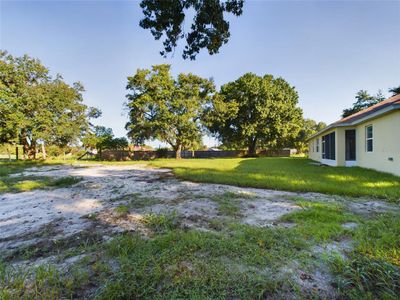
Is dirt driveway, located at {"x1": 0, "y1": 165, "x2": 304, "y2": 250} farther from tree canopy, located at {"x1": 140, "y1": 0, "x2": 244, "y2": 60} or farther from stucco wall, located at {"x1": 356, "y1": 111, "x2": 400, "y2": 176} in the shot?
stucco wall, located at {"x1": 356, "y1": 111, "x2": 400, "y2": 176}

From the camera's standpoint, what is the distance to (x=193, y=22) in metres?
4.61

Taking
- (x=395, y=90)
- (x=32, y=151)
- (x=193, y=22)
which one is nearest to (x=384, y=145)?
(x=193, y=22)

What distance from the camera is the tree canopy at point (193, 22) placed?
4.23 metres

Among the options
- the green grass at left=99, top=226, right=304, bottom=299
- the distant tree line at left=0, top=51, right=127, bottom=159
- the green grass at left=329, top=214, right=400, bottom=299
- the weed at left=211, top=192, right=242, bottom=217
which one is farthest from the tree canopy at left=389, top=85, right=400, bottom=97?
the distant tree line at left=0, top=51, right=127, bottom=159

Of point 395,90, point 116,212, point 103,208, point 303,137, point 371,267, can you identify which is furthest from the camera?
point 303,137

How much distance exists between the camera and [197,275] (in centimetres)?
180

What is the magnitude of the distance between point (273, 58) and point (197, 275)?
1248 centimetres

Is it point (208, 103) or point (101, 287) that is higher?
point (208, 103)

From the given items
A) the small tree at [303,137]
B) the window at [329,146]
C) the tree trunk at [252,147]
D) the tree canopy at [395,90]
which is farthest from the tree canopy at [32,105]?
the tree canopy at [395,90]

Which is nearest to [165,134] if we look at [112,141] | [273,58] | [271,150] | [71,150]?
[112,141]

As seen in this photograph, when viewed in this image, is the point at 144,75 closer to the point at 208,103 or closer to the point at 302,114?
the point at 208,103

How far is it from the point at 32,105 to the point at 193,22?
18946 millimetres

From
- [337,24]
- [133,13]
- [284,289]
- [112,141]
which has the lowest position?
[284,289]

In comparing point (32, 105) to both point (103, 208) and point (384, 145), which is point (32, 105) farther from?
point (384, 145)
